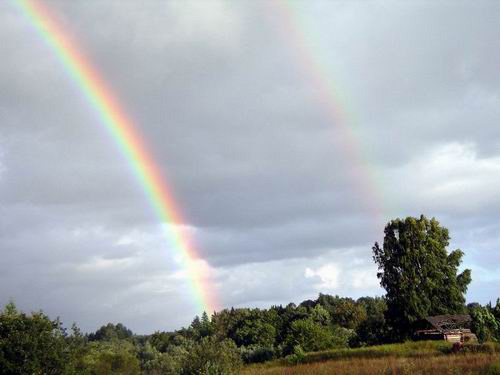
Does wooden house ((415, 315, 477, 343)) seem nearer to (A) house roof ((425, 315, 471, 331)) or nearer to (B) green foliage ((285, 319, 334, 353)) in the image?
(A) house roof ((425, 315, 471, 331))

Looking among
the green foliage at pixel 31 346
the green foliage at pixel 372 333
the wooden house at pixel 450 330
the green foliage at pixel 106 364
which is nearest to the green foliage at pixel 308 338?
the wooden house at pixel 450 330

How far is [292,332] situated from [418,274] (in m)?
18.9

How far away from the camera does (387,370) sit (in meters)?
24.3

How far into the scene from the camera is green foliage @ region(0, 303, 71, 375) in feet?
65.2

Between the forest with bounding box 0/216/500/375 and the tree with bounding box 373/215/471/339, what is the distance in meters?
0.12

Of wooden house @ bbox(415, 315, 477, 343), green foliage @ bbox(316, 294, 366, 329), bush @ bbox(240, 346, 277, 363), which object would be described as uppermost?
green foliage @ bbox(316, 294, 366, 329)

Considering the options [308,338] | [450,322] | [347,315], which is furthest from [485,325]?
[347,315]

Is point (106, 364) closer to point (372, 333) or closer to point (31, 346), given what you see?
point (31, 346)

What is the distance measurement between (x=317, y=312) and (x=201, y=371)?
8324 cm

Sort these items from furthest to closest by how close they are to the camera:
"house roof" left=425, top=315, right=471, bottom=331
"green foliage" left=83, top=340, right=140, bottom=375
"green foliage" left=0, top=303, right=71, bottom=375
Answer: "house roof" left=425, top=315, right=471, bottom=331
"green foliage" left=83, top=340, right=140, bottom=375
"green foliage" left=0, top=303, right=71, bottom=375

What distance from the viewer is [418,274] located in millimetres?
68500

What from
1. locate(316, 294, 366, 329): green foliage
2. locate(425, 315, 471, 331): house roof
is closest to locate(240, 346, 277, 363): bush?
locate(425, 315, 471, 331): house roof

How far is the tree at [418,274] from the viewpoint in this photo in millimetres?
66562

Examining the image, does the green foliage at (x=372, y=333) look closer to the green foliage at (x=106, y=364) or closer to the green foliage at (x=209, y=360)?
the green foliage at (x=106, y=364)
